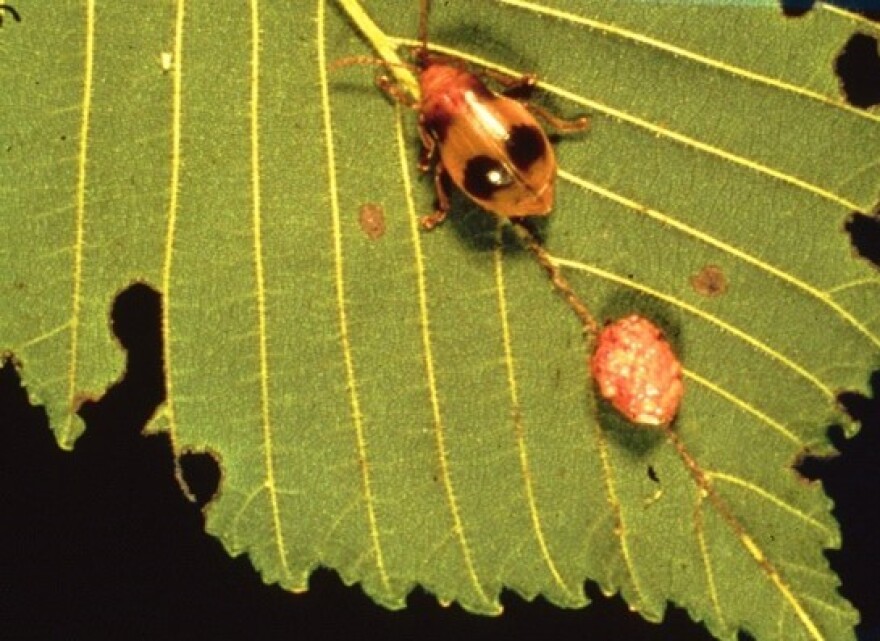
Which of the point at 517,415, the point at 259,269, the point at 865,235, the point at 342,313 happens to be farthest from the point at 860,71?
the point at 259,269

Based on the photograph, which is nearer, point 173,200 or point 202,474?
point 173,200

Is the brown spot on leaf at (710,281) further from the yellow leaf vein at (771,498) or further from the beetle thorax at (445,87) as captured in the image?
the beetle thorax at (445,87)

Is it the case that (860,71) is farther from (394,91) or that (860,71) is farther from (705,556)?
(705,556)

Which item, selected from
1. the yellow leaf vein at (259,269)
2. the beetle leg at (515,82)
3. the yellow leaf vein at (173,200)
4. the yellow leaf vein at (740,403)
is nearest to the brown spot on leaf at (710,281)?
the yellow leaf vein at (740,403)

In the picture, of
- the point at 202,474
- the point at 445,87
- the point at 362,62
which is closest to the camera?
the point at 445,87

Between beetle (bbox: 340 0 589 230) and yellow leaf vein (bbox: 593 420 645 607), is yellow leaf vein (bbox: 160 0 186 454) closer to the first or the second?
beetle (bbox: 340 0 589 230)

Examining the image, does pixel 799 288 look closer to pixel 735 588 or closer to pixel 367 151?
pixel 735 588
